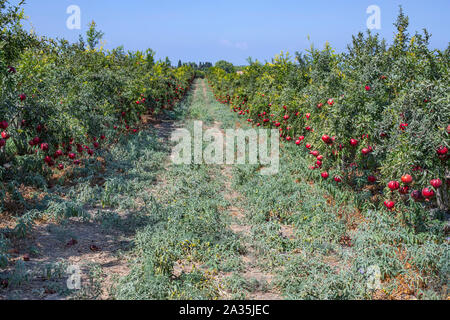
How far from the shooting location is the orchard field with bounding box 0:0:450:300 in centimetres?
407

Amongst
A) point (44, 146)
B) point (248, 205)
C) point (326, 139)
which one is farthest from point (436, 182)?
point (44, 146)

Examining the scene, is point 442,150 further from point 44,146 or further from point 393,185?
point 44,146

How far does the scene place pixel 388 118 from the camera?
18.2 feet

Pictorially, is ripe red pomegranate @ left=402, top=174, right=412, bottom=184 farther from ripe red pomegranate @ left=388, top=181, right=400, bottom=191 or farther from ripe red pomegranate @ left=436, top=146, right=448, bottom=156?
ripe red pomegranate @ left=436, top=146, right=448, bottom=156

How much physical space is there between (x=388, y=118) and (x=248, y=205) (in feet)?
9.95

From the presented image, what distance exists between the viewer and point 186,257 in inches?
188

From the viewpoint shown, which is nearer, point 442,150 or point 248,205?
point 442,150

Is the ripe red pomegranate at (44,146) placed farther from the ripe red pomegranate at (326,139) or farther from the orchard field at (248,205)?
the ripe red pomegranate at (326,139)

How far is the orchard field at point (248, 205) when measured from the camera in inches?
160

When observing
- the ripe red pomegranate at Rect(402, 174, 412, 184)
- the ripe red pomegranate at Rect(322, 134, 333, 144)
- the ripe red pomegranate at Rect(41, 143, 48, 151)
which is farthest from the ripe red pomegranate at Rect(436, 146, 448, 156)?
the ripe red pomegranate at Rect(41, 143, 48, 151)

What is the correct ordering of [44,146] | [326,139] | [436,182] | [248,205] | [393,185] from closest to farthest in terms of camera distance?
1. [436,182]
2. [393,185]
3. [44,146]
4. [326,139]
5. [248,205]

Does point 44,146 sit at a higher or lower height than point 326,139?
lower

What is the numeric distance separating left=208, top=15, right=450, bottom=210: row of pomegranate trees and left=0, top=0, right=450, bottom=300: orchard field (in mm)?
30
